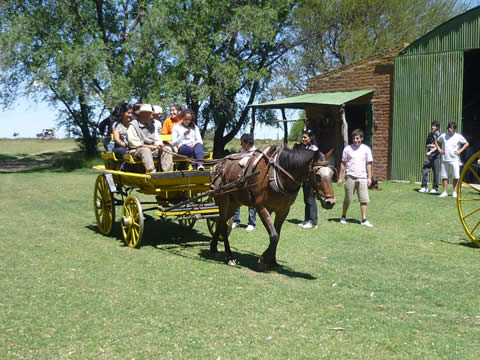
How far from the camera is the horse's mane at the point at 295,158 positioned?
7184 millimetres

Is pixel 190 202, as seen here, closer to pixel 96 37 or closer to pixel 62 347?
pixel 62 347

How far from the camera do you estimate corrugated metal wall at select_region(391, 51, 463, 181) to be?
60.5ft

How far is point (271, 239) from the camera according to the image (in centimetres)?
750

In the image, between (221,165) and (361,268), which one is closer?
(361,268)

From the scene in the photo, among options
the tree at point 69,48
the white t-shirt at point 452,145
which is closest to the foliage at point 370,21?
the tree at point 69,48

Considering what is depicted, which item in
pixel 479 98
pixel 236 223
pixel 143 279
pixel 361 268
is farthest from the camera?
pixel 479 98

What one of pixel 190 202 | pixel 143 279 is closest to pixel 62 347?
pixel 143 279

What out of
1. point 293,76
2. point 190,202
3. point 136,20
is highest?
point 136,20

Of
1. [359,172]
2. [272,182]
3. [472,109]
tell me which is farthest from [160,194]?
[472,109]

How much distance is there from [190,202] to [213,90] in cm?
1840

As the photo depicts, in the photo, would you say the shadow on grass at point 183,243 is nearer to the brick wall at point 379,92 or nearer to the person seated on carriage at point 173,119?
the person seated on carriage at point 173,119

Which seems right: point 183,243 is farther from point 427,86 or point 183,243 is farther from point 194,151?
point 427,86

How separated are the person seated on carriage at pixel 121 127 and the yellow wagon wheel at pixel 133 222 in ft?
3.34

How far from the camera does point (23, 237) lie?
32.9 feet
